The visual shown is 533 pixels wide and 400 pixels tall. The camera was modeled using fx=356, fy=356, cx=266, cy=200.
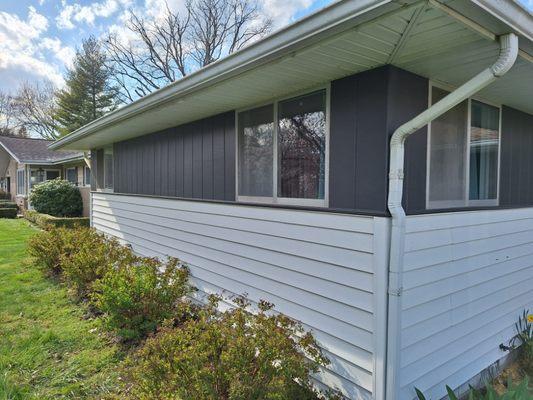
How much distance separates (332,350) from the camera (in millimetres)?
2746

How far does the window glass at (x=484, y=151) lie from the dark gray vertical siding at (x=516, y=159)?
7.0 inches

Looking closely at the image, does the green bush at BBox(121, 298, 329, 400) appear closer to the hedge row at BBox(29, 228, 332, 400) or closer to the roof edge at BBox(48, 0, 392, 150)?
the hedge row at BBox(29, 228, 332, 400)

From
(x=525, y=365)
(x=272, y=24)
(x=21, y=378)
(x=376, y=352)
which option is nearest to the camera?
(x=376, y=352)

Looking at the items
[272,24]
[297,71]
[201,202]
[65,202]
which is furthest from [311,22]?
[272,24]

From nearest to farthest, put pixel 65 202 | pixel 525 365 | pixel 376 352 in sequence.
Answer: pixel 376 352 → pixel 525 365 → pixel 65 202

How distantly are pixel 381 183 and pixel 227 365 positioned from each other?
64.7 inches

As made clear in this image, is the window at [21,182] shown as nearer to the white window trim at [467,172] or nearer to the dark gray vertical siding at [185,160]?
the dark gray vertical siding at [185,160]

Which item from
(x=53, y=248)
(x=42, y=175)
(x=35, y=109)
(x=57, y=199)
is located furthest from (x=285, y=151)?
(x=35, y=109)

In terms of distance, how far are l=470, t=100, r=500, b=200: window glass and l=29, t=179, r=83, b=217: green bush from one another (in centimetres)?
1504

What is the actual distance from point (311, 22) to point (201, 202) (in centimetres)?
277

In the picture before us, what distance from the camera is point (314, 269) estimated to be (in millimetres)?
2885

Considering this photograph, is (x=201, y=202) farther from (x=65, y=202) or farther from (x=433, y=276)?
(x=65, y=202)

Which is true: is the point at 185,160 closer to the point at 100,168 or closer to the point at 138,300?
the point at 138,300

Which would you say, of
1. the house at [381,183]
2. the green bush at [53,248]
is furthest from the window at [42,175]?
the house at [381,183]
